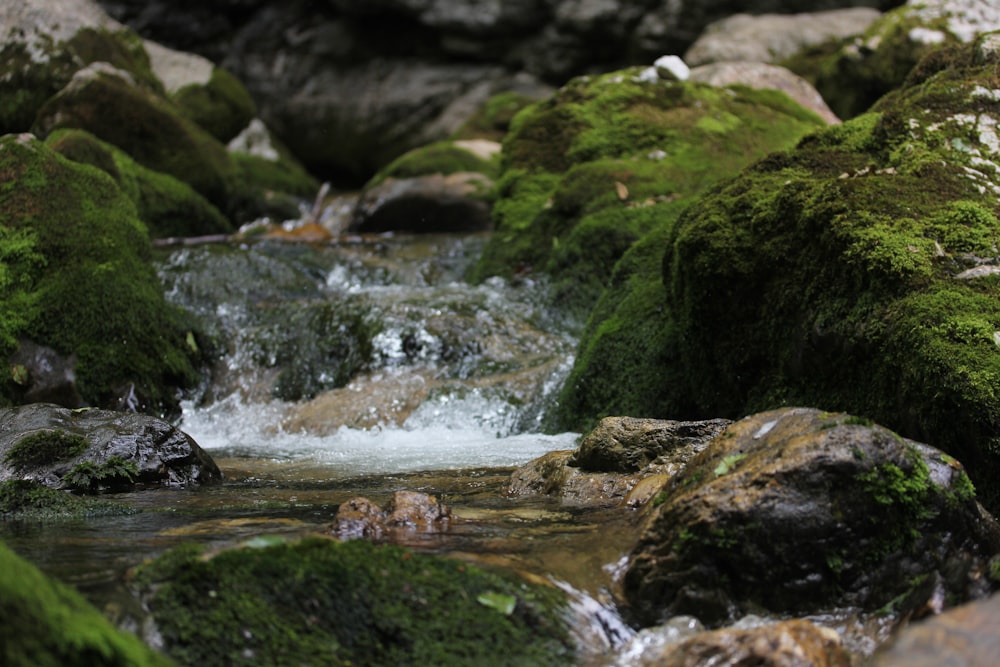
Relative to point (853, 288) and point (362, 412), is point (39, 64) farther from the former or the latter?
point (853, 288)

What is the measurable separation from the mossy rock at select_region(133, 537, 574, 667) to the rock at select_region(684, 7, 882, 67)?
A: 1745 cm

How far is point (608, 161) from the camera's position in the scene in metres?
10.5

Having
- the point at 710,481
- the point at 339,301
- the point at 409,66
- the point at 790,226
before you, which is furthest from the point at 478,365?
the point at 409,66

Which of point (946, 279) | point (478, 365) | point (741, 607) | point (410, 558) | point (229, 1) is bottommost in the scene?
point (478, 365)

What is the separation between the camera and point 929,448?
312cm

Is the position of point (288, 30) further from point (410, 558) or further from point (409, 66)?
point (410, 558)

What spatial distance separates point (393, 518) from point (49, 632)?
5.78ft

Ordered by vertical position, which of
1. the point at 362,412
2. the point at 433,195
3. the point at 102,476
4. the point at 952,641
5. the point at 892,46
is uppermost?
the point at 892,46

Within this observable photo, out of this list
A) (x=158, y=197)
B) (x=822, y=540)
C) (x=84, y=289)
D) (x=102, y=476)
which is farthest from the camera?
(x=158, y=197)

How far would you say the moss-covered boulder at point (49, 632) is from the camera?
1.87 metres

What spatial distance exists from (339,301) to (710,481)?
720 centimetres

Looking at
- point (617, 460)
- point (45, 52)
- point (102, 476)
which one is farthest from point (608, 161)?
point (45, 52)

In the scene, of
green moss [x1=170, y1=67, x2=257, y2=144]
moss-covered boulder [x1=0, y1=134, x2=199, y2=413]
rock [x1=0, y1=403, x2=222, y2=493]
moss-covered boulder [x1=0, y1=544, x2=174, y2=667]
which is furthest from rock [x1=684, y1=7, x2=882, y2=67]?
moss-covered boulder [x1=0, y1=544, x2=174, y2=667]

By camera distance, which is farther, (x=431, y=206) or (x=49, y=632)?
(x=431, y=206)
